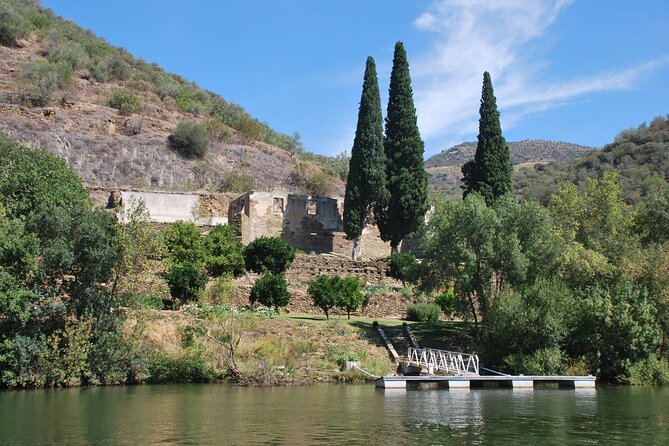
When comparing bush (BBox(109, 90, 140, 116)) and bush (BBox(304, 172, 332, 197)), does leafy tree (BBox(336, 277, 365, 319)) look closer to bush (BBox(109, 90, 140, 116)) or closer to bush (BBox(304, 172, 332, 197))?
bush (BBox(304, 172, 332, 197))

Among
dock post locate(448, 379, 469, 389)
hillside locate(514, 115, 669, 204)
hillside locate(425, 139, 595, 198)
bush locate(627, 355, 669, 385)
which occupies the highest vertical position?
hillside locate(425, 139, 595, 198)

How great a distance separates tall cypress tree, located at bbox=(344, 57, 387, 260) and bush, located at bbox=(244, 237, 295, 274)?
328 inches

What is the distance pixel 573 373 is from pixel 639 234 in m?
10.2

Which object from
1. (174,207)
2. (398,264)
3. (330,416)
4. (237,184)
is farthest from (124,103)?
(330,416)

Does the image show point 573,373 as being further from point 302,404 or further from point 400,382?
point 302,404

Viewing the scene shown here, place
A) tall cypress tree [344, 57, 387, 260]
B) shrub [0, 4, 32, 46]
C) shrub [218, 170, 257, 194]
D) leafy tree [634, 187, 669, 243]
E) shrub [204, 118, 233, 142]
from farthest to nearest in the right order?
shrub [0, 4, 32, 46]
shrub [204, 118, 233, 142]
shrub [218, 170, 257, 194]
tall cypress tree [344, 57, 387, 260]
leafy tree [634, 187, 669, 243]

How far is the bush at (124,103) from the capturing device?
6506 centimetres

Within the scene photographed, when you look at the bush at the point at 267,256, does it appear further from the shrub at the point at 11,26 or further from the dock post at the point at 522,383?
the shrub at the point at 11,26

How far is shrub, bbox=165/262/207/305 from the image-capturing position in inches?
1169

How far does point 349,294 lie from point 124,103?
40.5 metres

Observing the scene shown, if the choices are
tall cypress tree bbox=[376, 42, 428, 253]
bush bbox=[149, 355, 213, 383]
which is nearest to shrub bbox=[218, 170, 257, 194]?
tall cypress tree bbox=[376, 42, 428, 253]

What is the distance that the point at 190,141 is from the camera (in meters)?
59.7

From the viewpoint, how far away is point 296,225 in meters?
46.0

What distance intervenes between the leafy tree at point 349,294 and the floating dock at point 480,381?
25.1ft
